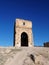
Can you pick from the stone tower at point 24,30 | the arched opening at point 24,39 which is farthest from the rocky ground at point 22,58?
the arched opening at point 24,39

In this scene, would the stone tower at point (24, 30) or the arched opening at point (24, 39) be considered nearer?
the stone tower at point (24, 30)

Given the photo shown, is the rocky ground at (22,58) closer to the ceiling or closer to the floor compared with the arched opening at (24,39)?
closer to the floor

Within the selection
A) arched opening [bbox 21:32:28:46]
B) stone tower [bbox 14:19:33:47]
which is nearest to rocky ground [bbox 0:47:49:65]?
stone tower [bbox 14:19:33:47]

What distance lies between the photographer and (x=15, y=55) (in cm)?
1953

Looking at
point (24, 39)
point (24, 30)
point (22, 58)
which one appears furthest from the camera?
point (24, 39)

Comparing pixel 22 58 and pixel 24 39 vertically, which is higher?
pixel 24 39

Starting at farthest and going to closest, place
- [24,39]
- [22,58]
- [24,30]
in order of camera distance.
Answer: [24,39]
[24,30]
[22,58]

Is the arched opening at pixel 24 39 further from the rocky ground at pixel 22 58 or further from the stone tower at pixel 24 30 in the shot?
the rocky ground at pixel 22 58

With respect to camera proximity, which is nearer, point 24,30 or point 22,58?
point 22,58

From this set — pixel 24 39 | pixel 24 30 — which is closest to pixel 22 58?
pixel 24 30

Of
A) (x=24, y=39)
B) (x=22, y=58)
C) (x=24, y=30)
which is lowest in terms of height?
(x=22, y=58)

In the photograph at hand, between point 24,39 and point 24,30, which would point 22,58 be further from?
point 24,39

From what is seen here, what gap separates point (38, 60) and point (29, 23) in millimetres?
14654

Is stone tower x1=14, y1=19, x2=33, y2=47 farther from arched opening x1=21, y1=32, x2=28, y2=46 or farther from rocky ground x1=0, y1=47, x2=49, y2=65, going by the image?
rocky ground x1=0, y1=47, x2=49, y2=65
